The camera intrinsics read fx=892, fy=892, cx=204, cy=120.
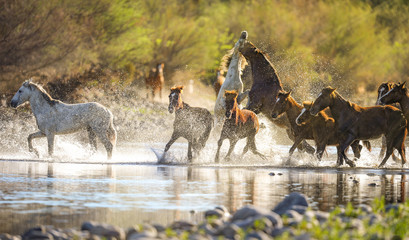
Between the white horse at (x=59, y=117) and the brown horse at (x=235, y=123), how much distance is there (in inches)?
91.6

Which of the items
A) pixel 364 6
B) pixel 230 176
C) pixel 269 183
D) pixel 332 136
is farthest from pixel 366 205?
pixel 364 6

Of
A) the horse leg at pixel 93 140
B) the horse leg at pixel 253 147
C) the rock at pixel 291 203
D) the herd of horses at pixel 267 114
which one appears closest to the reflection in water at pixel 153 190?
the rock at pixel 291 203

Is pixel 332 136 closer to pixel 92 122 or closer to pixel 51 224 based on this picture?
pixel 92 122

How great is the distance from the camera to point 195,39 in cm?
4947

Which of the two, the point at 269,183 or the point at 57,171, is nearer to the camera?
the point at 269,183

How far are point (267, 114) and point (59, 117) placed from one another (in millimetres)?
4270

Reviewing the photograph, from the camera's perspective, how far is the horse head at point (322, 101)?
16.6 m

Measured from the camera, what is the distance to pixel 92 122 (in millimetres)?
18109

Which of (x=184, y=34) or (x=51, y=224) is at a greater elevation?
(x=184, y=34)

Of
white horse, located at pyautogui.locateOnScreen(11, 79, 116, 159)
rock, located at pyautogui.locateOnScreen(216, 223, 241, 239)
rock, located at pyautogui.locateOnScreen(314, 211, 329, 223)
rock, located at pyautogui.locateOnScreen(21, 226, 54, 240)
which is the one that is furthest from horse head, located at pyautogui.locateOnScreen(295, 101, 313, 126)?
rock, located at pyautogui.locateOnScreen(21, 226, 54, 240)

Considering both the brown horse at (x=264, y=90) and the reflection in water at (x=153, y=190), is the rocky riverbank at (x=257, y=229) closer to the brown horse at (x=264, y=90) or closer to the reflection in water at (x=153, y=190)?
the reflection in water at (x=153, y=190)

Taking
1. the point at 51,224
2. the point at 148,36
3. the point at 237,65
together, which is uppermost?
the point at 148,36

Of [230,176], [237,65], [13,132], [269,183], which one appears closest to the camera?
[269,183]

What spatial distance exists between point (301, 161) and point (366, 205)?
8.28 meters
